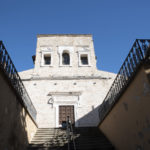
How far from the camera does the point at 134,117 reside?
5.28m

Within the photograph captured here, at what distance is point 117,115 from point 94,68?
8.17 m

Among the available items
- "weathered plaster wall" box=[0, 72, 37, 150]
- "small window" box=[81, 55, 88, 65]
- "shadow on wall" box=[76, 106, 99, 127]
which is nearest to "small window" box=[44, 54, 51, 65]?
"small window" box=[81, 55, 88, 65]

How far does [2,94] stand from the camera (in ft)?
16.2

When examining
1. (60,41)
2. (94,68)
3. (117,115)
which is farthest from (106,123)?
(60,41)

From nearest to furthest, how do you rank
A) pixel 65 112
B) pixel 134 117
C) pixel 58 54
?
pixel 134 117 → pixel 65 112 → pixel 58 54

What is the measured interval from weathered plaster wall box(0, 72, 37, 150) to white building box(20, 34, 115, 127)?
16.2 feet

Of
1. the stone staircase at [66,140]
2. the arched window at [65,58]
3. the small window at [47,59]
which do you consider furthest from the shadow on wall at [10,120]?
the small window at [47,59]

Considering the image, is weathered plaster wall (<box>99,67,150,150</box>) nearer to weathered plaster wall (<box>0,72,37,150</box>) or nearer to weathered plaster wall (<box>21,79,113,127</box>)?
weathered plaster wall (<box>0,72,37,150</box>)

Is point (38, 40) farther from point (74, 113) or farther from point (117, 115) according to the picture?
point (117, 115)

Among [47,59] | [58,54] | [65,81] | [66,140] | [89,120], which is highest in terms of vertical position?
[58,54]

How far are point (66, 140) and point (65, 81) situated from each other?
245 inches

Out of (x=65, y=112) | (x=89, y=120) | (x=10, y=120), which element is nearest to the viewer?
(x=10, y=120)

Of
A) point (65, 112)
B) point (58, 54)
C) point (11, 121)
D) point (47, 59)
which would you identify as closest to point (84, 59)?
point (58, 54)

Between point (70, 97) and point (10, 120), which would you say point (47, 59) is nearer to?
point (70, 97)
